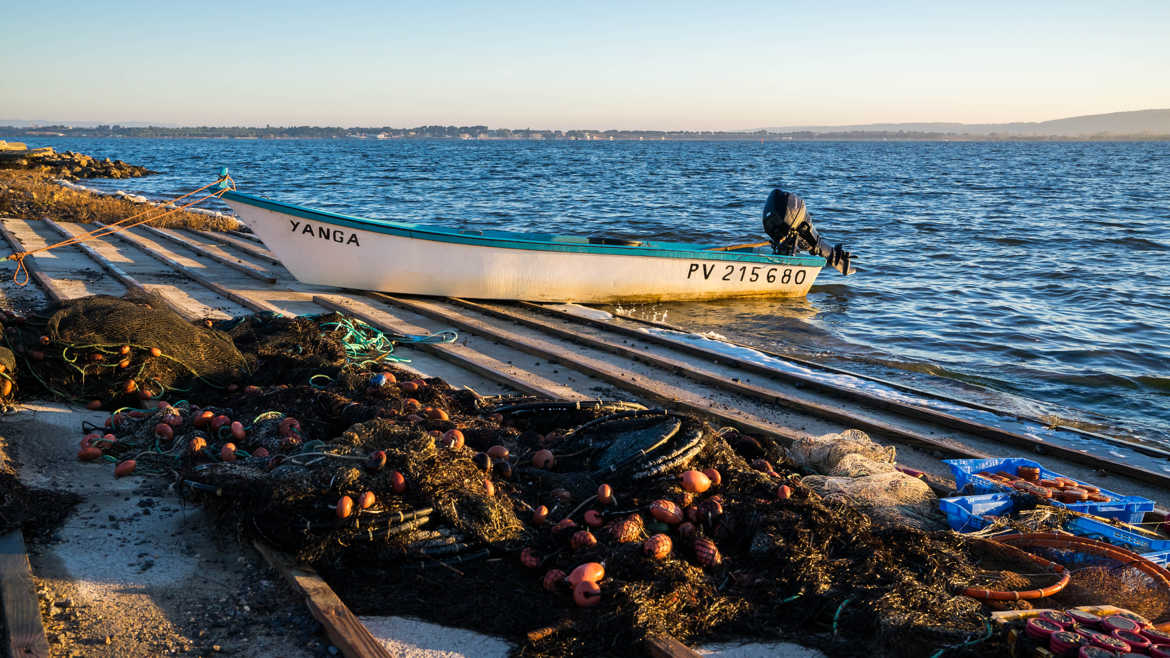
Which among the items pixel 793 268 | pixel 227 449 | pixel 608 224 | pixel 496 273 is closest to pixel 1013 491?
pixel 227 449

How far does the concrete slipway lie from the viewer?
3.86 m

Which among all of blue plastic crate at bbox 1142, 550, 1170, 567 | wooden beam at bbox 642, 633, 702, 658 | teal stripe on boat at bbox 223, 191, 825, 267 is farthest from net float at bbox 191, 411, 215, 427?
teal stripe on boat at bbox 223, 191, 825, 267

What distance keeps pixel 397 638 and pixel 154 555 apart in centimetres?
139

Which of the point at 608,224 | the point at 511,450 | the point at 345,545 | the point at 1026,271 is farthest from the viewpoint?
the point at 608,224

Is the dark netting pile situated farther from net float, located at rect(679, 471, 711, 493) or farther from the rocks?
the rocks

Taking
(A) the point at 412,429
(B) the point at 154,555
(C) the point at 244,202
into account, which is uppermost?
(C) the point at 244,202

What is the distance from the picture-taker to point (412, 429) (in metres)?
4.81

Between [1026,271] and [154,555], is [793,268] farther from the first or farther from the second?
[154,555]

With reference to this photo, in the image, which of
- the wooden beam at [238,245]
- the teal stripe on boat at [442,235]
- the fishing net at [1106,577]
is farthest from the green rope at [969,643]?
the wooden beam at [238,245]

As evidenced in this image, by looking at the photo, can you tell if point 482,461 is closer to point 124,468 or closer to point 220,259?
point 124,468

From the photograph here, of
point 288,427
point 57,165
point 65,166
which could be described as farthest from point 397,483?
point 57,165

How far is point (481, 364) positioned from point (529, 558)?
4.08 meters

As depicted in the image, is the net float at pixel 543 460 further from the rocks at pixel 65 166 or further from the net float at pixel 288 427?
the rocks at pixel 65 166

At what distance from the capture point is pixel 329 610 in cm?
346
